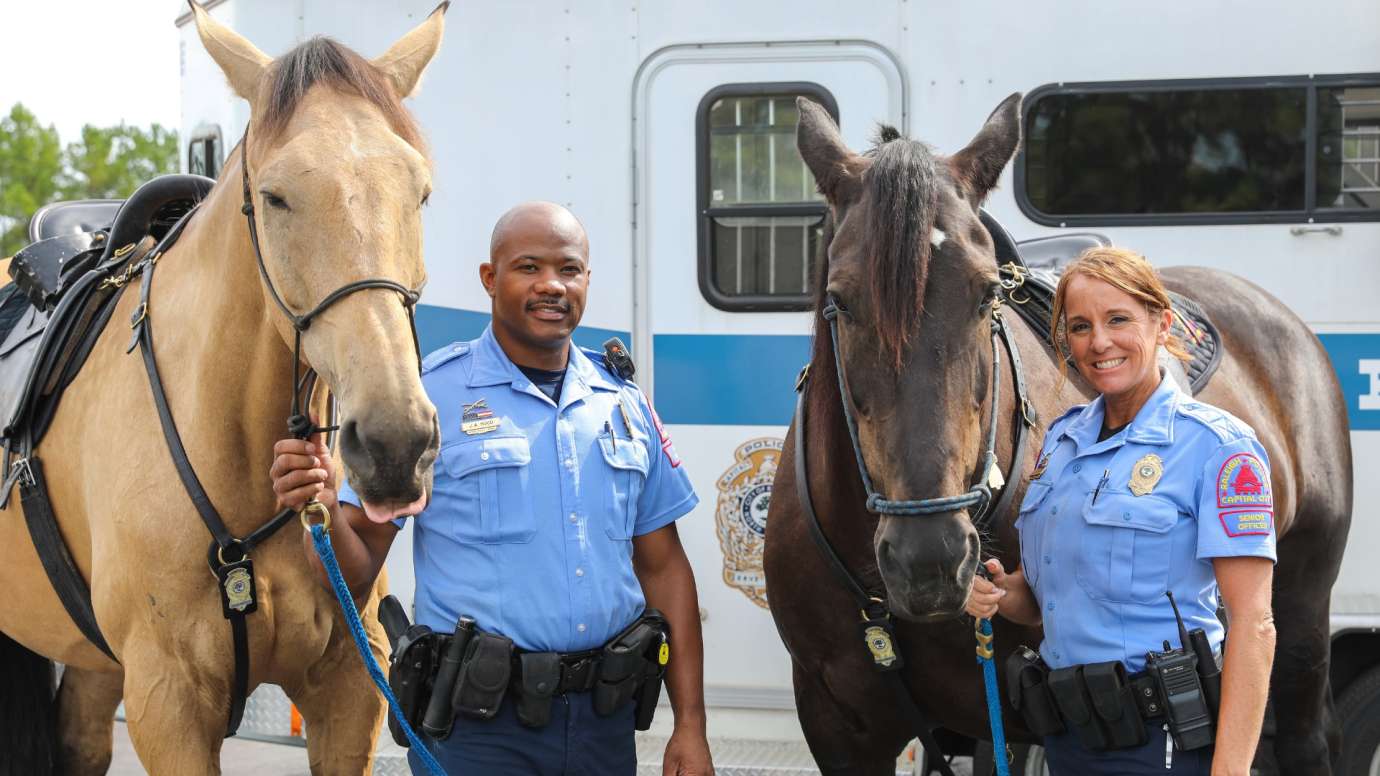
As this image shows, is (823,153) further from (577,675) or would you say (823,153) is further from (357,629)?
(357,629)

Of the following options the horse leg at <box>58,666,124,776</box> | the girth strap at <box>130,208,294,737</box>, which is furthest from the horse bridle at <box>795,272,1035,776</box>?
the horse leg at <box>58,666,124,776</box>

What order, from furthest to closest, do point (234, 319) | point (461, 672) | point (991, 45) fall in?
1. point (991, 45)
2. point (234, 319)
3. point (461, 672)

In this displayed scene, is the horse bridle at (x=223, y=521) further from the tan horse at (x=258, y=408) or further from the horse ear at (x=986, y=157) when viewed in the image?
the horse ear at (x=986, y=157)

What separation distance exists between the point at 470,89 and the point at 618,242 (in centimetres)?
78

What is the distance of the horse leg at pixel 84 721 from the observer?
13.1 feet

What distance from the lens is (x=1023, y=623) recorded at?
8.69ft

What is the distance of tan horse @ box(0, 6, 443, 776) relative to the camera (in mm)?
2158

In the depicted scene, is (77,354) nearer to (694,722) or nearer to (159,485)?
(159,485)

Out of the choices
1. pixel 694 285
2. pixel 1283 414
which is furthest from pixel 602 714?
pixel 1283 414

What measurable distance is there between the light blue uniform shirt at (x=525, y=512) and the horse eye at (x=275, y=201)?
1.62ft

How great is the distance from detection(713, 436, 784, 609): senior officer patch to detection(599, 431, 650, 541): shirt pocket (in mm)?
1730

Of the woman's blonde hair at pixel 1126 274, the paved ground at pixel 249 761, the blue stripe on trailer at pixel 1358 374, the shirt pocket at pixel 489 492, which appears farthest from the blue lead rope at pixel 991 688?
the paved ground at pixel 249 761

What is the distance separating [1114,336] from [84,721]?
3.40 meters

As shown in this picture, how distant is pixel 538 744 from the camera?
8.04 ft
